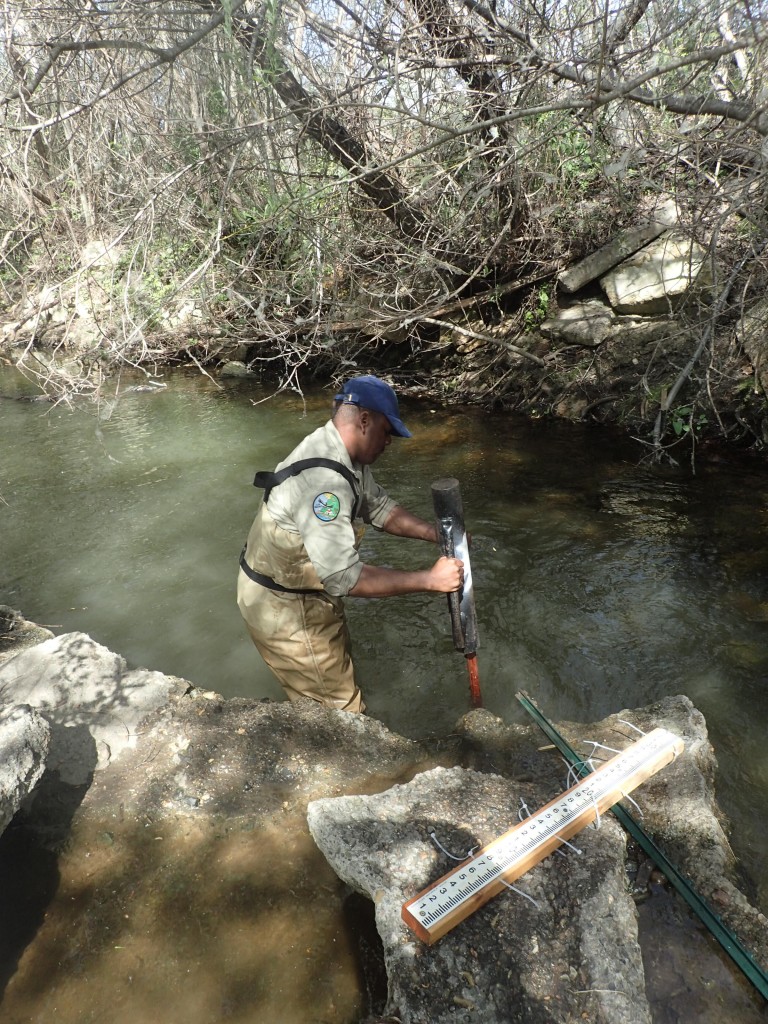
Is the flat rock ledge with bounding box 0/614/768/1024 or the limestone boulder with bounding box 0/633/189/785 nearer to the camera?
the flat rock ledge with bounding box 0/614/768/1024

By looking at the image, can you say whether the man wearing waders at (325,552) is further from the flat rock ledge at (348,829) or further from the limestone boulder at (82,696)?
the limestone boulder at (82,696)

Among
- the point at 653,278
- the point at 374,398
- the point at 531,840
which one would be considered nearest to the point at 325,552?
the point at 374,398

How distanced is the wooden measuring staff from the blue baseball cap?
1754 millimetres

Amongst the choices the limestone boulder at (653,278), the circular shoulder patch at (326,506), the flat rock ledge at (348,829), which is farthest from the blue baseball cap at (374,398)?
the limestone boulder at (653,278)

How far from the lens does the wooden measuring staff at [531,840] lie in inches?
81.9

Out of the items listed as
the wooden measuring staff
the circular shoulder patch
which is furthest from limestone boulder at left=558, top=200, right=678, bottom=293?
the wooden measuring staff

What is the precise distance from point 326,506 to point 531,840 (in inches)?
65.6

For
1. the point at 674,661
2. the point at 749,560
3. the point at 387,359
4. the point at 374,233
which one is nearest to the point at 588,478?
the point at 749,560

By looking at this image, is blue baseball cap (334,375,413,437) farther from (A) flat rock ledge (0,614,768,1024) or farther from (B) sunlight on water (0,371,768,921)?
(B) sunlight on water (0,371,768,921)

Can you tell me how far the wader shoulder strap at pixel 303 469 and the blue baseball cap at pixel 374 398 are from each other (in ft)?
1.01

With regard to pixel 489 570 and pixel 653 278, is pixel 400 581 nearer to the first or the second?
pixel 489 570

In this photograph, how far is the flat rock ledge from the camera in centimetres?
201

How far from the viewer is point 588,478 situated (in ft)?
22.8

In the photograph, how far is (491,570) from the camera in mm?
5602
